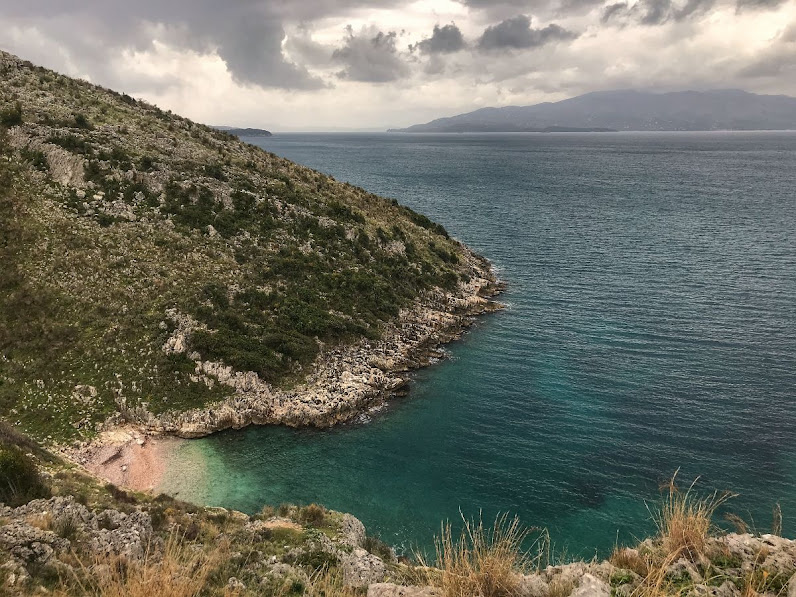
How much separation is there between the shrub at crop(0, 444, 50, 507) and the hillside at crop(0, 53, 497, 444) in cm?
1557

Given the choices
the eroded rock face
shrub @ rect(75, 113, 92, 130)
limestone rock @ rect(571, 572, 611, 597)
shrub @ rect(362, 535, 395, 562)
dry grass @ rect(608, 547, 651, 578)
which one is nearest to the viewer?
limestone rock @ rect(571, 572, 611, 597)

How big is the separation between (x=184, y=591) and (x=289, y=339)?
123 feet

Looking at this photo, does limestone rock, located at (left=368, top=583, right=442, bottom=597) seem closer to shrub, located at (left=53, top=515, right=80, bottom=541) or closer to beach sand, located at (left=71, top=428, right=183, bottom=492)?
shrub, located at (left=53, top=515, right=80, bottom=541)

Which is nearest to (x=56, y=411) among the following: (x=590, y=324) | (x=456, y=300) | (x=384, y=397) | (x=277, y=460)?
(x=277, y=460)

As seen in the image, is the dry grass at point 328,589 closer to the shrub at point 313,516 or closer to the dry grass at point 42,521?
the shrub at point 313,516

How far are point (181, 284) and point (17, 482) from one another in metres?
29.2

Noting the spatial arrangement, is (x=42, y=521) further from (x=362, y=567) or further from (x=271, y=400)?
(x=271, y=400)

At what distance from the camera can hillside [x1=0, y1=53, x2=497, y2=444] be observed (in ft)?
125

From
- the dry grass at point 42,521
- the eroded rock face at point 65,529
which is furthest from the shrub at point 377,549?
the dry grass at point 42,521

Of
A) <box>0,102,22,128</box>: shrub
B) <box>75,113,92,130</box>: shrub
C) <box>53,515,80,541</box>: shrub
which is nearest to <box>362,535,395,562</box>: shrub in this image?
<box>53,515,80,541</box>: shrub

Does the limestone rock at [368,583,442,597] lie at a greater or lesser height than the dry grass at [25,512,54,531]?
greater

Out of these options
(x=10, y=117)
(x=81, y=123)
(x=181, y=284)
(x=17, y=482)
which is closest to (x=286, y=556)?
(x=17, y=482)

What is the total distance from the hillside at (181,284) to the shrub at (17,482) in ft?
51.1

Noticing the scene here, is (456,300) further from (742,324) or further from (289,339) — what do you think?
(742,324)
